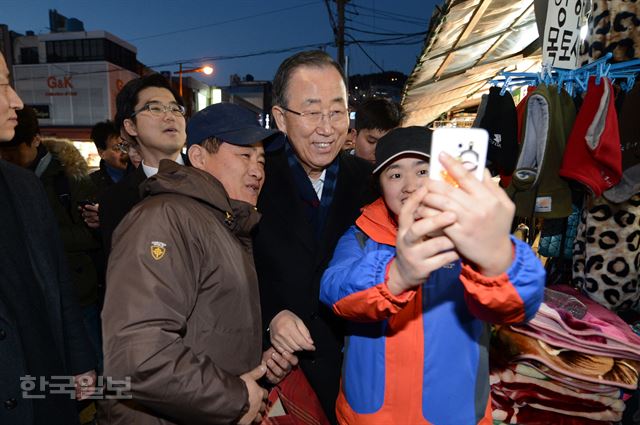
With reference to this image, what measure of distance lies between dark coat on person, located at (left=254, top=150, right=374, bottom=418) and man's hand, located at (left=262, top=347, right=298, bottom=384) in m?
0.22

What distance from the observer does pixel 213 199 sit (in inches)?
66.0

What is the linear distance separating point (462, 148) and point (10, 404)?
2.06 m

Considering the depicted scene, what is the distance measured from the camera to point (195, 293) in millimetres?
1544

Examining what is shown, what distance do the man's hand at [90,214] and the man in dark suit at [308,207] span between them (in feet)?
6.41

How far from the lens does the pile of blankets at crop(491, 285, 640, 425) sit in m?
1.62

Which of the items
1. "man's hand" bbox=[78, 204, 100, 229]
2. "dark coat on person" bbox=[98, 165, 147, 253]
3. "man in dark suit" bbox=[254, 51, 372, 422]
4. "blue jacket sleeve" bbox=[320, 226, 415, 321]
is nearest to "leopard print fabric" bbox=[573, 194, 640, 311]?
"man in dark suit" bbox=[254, 51, 372, 422]

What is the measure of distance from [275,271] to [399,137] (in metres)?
1.01

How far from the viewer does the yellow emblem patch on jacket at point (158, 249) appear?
1.42m

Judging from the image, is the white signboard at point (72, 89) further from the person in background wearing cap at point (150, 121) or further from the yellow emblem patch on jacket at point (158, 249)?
the yellow emblem patch on jacket at point (158, 249)

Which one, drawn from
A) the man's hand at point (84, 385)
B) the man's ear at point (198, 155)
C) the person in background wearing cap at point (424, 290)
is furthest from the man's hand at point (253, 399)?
the man's hand at point (84, 385)

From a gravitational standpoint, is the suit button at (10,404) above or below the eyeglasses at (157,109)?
below

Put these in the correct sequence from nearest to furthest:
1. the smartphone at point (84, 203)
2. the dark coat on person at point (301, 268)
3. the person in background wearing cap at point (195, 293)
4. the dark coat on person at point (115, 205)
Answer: the person in background wearing cap at point (195, 293)
the dark coat on person at point (301, 268)
the dark coat on person at point (115, 205)
the smartphone at point (84, 203)

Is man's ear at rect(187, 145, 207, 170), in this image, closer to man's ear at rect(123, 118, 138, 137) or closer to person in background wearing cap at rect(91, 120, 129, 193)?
man's ear at rect(123, 118, 138, 137)

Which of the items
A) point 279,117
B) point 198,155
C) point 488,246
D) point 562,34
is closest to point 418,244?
point 488,246
